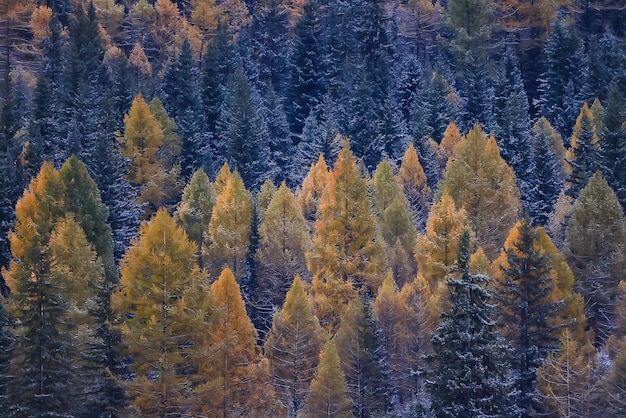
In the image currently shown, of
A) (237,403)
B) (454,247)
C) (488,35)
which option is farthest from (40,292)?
(488,35)

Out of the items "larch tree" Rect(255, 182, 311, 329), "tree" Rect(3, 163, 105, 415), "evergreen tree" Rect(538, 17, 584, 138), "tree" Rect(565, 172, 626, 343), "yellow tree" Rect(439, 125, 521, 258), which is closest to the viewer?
"tree" Rect(3, 163, 105, 415)

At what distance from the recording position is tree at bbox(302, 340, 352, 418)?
1484 inches

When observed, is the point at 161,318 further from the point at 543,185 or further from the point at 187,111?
the point at 187,111


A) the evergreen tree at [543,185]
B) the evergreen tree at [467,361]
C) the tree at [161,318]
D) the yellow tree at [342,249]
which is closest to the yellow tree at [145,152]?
the yellow tree at [342,249]

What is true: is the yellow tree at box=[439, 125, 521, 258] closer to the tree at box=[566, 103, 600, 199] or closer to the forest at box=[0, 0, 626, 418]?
the forest at box=[0, 0, 626, 418]

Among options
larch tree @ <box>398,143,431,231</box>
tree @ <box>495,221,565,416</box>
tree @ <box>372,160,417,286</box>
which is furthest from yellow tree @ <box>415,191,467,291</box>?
larch tree @ <box>398,143,431,231</box>

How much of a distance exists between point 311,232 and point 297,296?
13945mm

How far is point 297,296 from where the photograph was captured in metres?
41.1

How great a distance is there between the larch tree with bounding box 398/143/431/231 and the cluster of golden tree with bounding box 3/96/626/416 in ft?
14.8

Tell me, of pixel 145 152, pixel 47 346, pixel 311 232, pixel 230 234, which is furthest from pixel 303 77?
pixel 47 346

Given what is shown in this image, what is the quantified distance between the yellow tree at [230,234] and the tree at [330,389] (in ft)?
41.0

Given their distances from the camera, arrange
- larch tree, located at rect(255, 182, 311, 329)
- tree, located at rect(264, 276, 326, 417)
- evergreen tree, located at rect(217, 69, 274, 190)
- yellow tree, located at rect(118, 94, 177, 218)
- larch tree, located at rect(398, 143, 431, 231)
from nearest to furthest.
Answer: tree, located at rect(264, 276, 326, 417), larch tree, located at rect(255, 182, 311, 329), larch tree, located at rect(398, 143, 431, 231), yellow tree, located at rect(118, 94, 177, 218), evergreen tree, located at rect(217, 69, 274, 190)

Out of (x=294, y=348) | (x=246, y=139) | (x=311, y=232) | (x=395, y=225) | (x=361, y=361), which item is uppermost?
(x=246, y=139)

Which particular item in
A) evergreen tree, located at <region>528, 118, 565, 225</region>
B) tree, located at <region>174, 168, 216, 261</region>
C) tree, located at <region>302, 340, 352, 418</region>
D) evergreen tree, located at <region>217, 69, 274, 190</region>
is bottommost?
tree, located at <region>302, 340, 352, 418</region>
